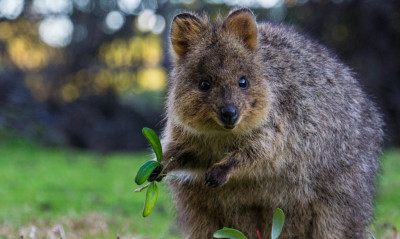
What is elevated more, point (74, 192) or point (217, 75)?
point (217, 75)

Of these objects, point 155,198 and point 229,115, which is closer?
point 229,115

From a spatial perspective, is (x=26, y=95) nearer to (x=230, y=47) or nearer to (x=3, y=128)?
(x=3, y=128)

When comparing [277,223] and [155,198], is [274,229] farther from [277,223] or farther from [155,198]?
[155,198]

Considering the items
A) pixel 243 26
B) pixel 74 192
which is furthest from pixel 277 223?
pixel 74 192

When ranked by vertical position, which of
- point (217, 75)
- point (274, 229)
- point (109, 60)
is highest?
point (217, 75)

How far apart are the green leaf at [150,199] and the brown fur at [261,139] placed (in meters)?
0.27

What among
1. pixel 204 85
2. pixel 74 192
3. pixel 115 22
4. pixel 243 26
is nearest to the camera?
pixel 204 85

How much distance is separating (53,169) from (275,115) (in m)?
8.60

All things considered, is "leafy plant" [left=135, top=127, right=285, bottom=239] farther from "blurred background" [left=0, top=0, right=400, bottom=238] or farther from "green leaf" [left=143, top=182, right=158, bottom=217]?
"blurred background" [left=0, top=0, right=400, bottom=238]

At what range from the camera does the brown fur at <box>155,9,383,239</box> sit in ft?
14.4

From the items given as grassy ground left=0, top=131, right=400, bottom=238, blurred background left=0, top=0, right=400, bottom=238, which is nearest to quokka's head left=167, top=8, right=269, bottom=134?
grassy ground left=0, top=131, right=400, bottom=238

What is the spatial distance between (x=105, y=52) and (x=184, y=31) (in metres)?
13.0

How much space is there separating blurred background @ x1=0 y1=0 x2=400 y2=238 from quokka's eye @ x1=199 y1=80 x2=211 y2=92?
38.5ft

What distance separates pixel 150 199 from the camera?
4418 millimetres
